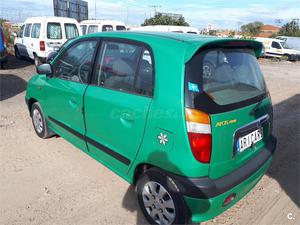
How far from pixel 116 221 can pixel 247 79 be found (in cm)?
188

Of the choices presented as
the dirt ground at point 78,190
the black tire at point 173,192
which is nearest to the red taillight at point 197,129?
the black tire at point 173,192

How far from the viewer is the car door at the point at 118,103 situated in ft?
8.04

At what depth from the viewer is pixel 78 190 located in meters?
3.12

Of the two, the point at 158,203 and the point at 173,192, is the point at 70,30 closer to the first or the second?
the point at 158,203

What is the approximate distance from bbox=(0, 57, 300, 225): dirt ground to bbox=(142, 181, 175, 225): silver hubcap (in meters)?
0.21

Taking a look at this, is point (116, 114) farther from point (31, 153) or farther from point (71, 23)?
point (71, 23)

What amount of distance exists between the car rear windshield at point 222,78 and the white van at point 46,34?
362 inches

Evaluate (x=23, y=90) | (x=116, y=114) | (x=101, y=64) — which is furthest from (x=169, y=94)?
(x=23, y=90)

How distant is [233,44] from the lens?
8.32 feet

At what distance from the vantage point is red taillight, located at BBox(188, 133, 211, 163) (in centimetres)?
210

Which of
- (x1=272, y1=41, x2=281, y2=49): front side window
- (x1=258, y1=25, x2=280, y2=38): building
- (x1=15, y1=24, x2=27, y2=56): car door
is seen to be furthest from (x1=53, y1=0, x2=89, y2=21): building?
(x1=258, y1=25, x2=280, y2=38): building

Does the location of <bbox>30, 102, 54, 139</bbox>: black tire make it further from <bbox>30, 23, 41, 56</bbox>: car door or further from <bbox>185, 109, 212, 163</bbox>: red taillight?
<bbox>30, 23, 41, 56</bbox>: car door

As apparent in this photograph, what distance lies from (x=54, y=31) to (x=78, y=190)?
880cm

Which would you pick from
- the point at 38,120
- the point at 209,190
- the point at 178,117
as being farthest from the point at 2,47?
the point at 209,190
